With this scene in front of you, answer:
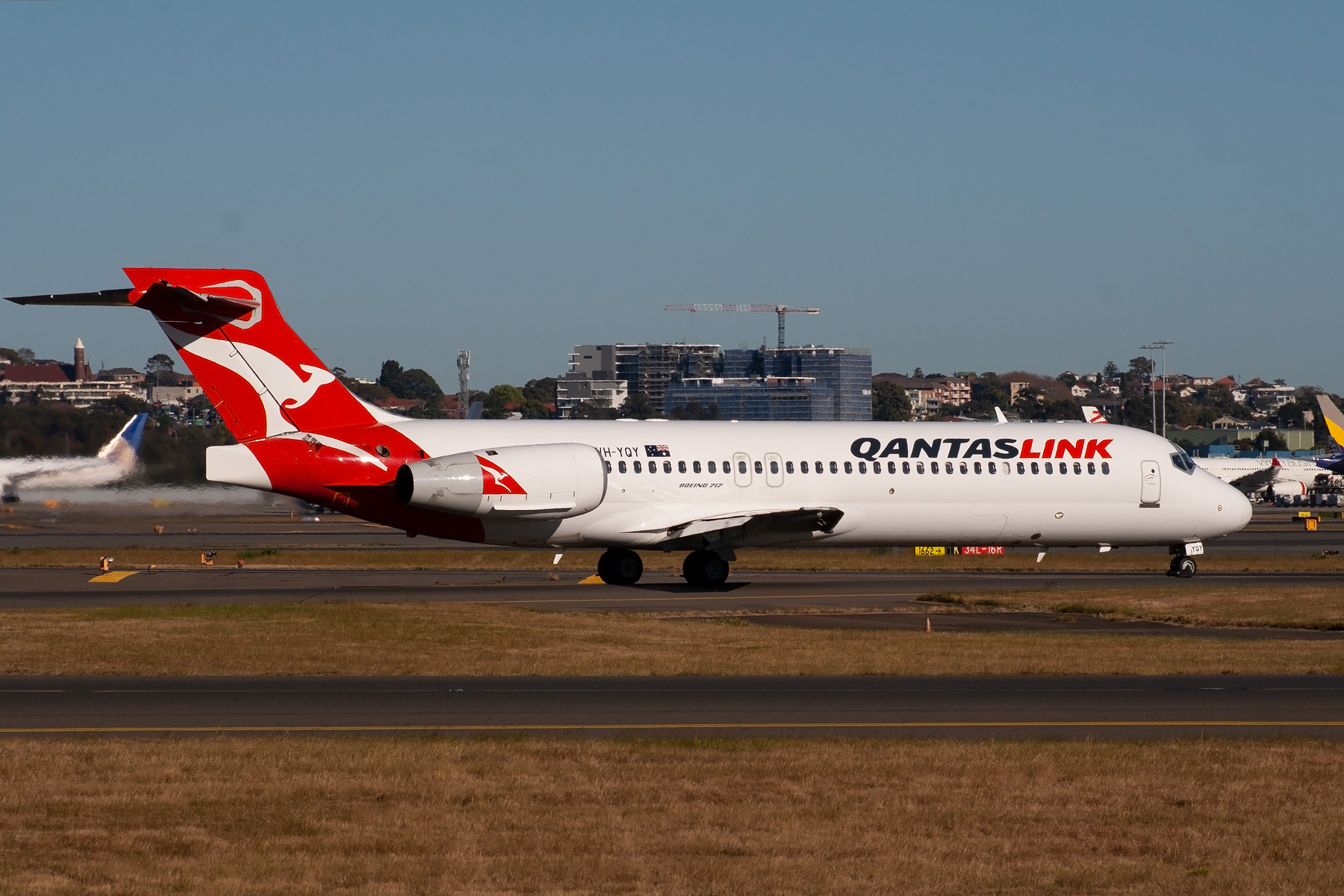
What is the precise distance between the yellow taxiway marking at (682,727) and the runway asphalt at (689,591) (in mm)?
8389

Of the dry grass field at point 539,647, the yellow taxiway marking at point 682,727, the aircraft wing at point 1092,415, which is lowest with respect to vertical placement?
the dry grass field at point 539,647

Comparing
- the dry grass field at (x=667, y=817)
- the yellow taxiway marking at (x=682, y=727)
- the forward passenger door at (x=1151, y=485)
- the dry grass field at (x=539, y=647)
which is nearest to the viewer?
the dry grass field at (x=667, y=817)

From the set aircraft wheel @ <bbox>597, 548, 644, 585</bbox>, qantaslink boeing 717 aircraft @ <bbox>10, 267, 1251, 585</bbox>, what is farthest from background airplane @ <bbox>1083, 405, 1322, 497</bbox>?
aircraft wheel @ <bbox>597, 548, 644, 585</bbox>

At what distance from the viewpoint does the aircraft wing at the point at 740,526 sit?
31.1 m

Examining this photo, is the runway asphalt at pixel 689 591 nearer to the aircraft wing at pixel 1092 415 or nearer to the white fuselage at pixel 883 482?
the white fuselage at pixel 883 482

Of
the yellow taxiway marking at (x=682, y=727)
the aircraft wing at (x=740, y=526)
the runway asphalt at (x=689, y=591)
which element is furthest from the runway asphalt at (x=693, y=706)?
the aircraft wing at (x=740, y=526)

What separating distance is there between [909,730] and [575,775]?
3.82 metres

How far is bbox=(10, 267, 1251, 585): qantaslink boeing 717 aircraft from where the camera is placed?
28.6 metres

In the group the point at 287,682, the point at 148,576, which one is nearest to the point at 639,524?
the point at 148,576

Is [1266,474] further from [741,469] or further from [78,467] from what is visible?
[78,467]

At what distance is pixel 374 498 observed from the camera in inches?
1161

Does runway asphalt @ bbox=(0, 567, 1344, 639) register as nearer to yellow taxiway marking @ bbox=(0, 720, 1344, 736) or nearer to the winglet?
yellow taxiway marking @ bbox=(0, 720, 1344, 736)

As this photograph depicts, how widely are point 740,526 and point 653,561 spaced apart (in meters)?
9.26

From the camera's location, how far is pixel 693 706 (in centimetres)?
1523
